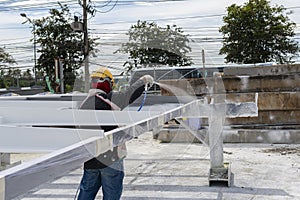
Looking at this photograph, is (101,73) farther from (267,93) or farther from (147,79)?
(267,93)

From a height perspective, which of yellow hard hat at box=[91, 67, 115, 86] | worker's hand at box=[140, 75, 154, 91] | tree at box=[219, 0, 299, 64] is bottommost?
worker's hand at box=[140, 75, 154, 91]

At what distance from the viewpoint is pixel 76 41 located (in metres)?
24.6

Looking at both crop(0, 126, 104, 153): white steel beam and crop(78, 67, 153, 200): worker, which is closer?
crop(0, 126, 104, 153): white steel beam

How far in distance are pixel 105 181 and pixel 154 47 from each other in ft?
3.87

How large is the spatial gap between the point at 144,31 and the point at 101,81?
543mm

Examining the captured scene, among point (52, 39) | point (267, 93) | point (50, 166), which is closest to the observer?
point (50, 166)

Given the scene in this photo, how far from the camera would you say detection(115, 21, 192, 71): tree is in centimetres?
303

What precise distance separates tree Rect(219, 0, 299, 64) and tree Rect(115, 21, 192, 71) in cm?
2369

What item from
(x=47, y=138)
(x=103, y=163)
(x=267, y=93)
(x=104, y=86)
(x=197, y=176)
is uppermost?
(x=104, y=86)

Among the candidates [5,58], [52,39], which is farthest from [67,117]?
[5,58]

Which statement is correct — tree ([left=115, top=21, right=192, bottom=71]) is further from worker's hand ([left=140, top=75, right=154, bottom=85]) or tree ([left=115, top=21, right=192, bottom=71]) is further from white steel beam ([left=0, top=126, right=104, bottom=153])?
white steel beam ([left=0, top=126, right=104, bottom=153])

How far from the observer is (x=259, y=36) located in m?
26.5

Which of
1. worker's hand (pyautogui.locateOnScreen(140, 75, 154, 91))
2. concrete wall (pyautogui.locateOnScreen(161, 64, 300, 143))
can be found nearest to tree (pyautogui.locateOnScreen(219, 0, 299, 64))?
concrete wall (pyautogui.locateOnScreen(161, 64, 300, 143))

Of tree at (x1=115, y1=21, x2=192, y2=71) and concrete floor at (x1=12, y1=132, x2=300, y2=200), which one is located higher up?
tree at (x1=115, y1=21, x2=192, y2=71)
